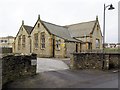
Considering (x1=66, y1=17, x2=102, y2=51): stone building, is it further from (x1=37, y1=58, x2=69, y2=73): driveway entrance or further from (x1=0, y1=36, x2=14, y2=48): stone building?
(x1=0, y1=36, x2=14, y2=48): stone building

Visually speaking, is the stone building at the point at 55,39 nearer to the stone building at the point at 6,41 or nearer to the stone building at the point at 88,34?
the stone building at the point at 88,34

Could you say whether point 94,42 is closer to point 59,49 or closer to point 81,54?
point 59,49

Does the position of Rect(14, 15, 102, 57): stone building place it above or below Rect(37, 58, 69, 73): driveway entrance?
above

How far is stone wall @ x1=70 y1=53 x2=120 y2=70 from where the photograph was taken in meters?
18.7

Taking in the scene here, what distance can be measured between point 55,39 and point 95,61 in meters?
15.9

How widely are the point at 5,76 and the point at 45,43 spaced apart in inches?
961

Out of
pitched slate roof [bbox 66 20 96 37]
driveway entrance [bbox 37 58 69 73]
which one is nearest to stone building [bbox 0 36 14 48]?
pitched slate roof [bbox 66 20 96 37]

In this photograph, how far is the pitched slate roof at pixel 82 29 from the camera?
124ft

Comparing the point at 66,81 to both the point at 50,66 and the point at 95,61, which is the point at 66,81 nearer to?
the point at 50,66

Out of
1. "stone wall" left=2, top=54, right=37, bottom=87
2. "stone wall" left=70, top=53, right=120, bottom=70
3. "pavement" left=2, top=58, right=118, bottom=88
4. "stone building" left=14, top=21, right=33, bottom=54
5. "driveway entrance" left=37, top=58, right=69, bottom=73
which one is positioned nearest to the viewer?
"pavement" left=2, top=58, right=118, bottom=88

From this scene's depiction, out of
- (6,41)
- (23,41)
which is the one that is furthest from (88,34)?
(6,41)

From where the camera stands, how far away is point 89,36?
121ft

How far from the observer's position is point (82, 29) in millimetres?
39469

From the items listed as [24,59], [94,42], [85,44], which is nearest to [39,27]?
[85,44]
